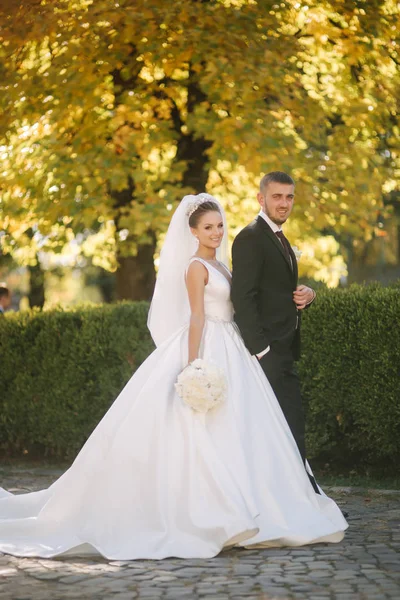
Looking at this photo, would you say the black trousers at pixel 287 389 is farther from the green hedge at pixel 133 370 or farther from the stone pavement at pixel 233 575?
the green hedge at pixel 133 370

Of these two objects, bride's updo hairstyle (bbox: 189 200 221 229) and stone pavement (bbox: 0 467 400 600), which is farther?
bride's updo hairstyle (bbox: 189 200 221 229)

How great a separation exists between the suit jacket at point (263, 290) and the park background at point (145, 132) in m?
2.65

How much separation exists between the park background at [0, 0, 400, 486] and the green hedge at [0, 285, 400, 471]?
2 centimetres

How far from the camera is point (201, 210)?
659cm

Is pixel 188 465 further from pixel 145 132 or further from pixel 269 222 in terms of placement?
pixel 145 132

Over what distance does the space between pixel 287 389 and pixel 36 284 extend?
18766mm

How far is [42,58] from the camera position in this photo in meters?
12.7

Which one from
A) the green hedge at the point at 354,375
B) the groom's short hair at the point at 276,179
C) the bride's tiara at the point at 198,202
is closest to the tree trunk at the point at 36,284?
the green hedge at the point at 354,375

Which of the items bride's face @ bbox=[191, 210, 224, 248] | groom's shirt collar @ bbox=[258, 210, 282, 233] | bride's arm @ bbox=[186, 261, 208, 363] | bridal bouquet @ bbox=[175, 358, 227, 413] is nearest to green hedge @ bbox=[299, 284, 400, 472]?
groom's shirt collar @ bbox=[258, 210, 282, 233]

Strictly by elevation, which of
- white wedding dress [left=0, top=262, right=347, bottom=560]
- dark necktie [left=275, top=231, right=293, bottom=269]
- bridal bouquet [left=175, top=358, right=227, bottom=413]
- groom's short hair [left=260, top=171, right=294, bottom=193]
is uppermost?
groom's short hair [left=260, top=171, right=294, bottom=193]

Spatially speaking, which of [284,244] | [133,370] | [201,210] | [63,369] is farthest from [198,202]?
[63,369]

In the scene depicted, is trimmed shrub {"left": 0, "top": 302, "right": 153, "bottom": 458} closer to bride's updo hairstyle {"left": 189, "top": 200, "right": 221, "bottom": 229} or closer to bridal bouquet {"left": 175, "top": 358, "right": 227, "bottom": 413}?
bride's updo hairstyle {"left": 189, "top": 200, "right": 221, "bottom": 229}

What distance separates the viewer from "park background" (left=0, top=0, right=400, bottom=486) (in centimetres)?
1073

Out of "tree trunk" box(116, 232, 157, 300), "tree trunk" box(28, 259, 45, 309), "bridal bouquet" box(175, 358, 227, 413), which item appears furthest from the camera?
"tree trunk" box(28, 259, 45, 309)
